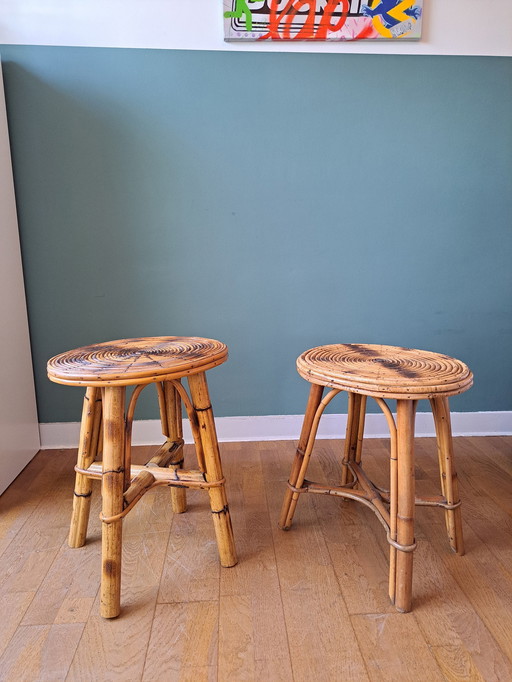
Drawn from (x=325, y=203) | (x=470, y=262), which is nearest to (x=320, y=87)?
(x=325, y=203)

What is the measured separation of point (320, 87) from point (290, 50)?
0.62 feet

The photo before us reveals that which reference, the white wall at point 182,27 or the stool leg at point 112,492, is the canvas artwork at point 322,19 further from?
the stool leg at point 112,492

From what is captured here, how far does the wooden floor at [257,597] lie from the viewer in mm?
990

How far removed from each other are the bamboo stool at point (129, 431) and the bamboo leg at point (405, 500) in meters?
0.45

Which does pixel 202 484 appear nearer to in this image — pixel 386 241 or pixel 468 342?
pixel 386 241

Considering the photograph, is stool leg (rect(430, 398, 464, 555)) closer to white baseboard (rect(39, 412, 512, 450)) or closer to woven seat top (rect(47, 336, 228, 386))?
woven seat top (rect(47, 336, 228, 386))

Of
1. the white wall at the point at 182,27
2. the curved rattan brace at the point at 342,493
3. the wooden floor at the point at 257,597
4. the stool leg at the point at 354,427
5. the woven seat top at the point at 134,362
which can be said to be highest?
the white wall at the point at 182,27

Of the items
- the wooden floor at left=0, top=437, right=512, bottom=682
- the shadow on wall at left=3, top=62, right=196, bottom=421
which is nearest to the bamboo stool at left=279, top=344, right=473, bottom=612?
the wooden floor at left=0, top=437, right=512, bottom=682

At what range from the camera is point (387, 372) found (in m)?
1.17

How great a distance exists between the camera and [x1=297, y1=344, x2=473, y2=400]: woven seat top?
1.10 m

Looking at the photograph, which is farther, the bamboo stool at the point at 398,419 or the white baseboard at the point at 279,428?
the white baseboard at the point at 279,428

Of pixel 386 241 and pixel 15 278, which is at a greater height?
pixel 386 241

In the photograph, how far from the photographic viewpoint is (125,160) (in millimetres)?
1951

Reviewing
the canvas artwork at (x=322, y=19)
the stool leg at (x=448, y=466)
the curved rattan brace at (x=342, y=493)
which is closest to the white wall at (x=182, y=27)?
the canvas artwork at (x=322, y=19)
